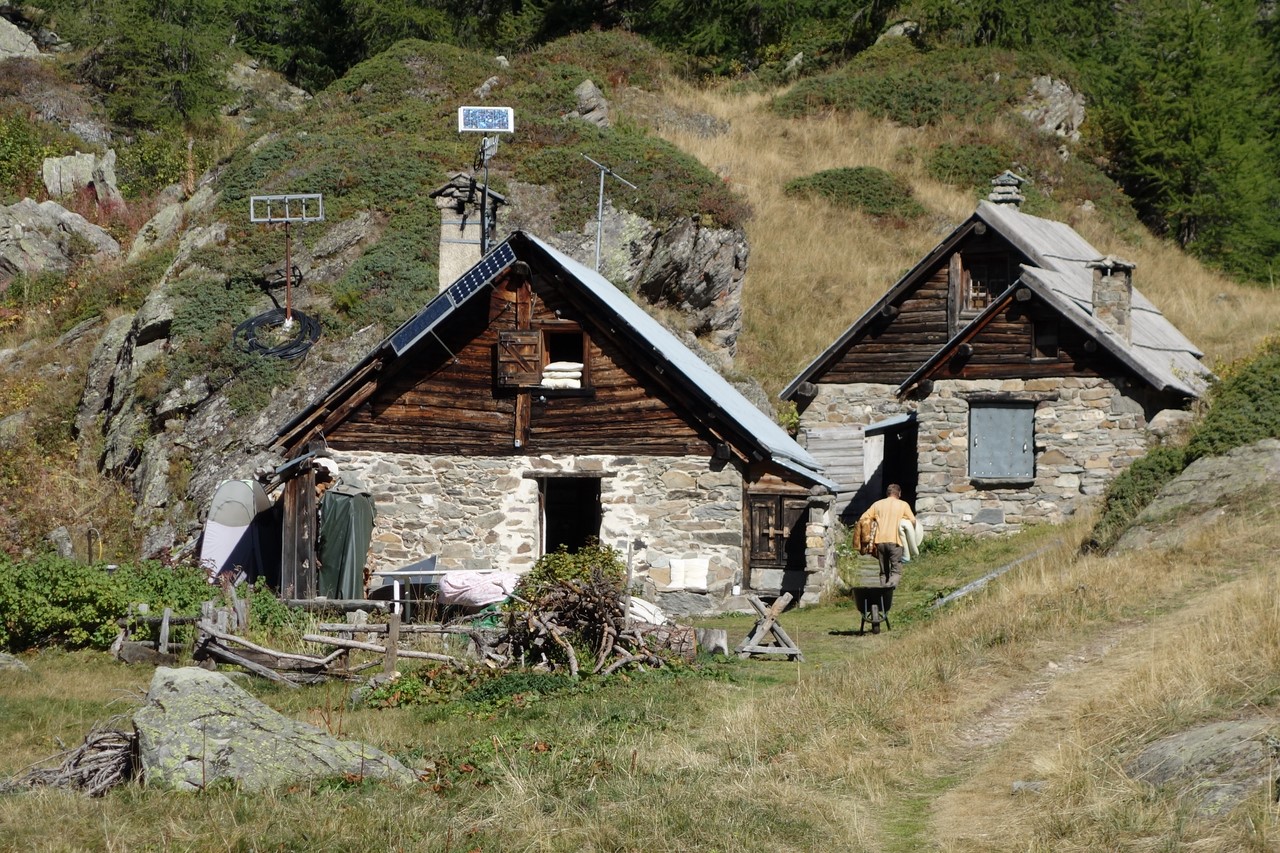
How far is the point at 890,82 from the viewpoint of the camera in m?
53.6

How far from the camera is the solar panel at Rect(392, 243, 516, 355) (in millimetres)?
20688

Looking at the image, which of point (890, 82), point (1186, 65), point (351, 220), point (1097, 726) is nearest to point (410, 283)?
point (351, 220)

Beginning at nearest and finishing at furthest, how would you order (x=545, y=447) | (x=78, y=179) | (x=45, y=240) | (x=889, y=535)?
(x=889, y=535) < (x=545, y=447) < (x=45, y=240) < (x=78, y=179)

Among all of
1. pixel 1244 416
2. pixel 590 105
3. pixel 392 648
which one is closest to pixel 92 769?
pixel 392 648

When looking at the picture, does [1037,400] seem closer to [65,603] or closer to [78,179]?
[65,603]

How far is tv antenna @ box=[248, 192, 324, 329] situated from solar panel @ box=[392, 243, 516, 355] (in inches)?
315

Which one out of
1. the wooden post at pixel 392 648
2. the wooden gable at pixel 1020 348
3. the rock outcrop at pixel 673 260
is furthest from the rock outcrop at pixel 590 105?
the wooden post at pixel 392 648

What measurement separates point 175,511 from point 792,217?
76.3ft

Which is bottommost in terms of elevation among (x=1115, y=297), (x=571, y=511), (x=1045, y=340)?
(x=571, y=511)

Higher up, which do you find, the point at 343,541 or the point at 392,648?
the point at 343,541

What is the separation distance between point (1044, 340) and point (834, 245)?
15.7 metres

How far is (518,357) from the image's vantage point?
69.6ft

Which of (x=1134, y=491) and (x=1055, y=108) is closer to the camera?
(x=1134, y=491)

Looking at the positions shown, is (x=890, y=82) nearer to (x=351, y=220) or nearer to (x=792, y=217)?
(x=792, y=217)
